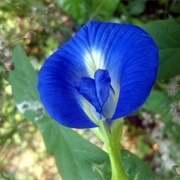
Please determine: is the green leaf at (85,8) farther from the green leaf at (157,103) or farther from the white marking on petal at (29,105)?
the white marking on petal at (29,105)

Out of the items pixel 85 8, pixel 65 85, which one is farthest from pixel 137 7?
pixel 65 85

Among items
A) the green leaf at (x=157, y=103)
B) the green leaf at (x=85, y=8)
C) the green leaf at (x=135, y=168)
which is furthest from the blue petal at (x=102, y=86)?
the green leaf at (x=85, y=8)

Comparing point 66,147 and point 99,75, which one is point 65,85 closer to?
point 99,75

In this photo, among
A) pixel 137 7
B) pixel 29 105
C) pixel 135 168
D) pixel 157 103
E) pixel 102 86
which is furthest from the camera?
pixel 137 7

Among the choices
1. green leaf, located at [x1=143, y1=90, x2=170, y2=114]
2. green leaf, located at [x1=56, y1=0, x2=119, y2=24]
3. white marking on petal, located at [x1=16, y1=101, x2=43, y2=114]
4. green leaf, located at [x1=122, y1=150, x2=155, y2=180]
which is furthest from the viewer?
green leaf, located at [x1=56, y1=0, x2=119, y2=24]

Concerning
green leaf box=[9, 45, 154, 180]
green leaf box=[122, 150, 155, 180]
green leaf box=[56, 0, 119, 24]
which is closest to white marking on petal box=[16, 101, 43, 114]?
green leaf box=[9, 45, 154, 180]

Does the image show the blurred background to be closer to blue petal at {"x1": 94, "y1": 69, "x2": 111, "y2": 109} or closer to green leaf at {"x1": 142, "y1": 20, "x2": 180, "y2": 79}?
green leaf at {"x1": 142, "y1": 20, "x2": 180, "y2": 79}
